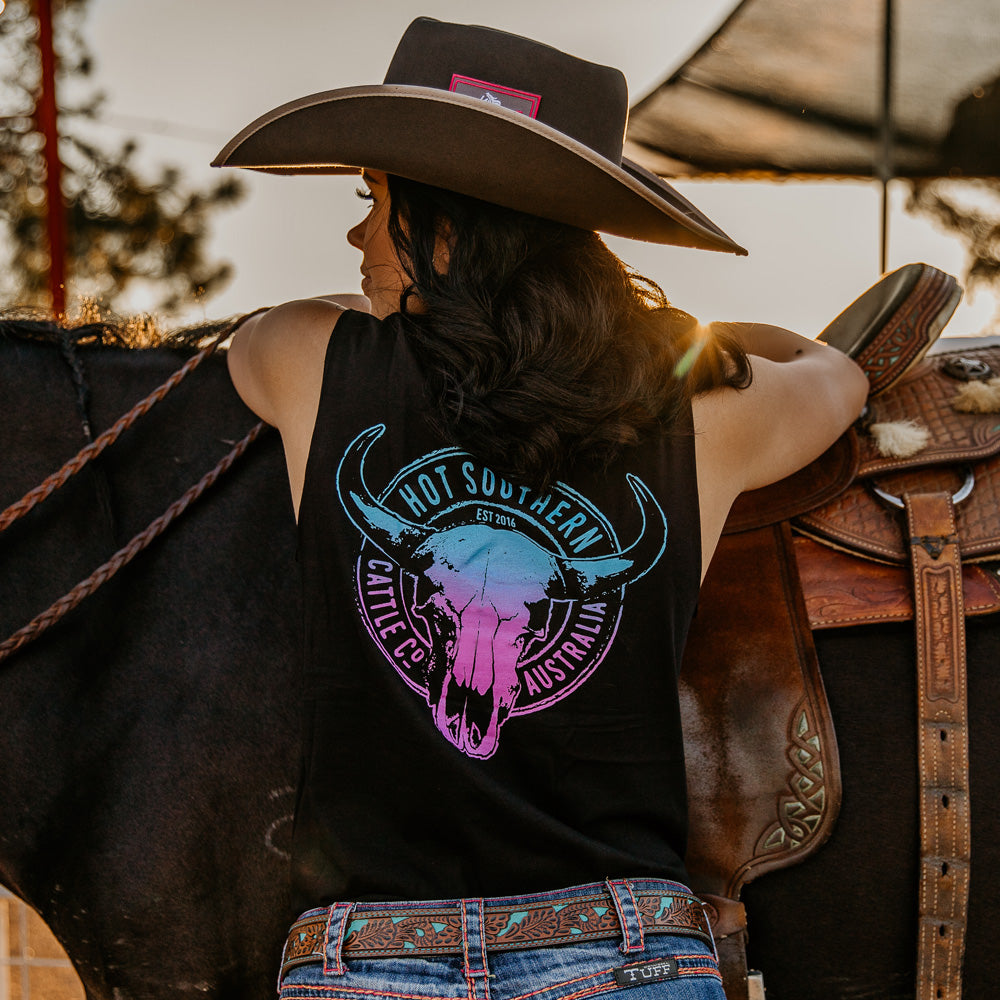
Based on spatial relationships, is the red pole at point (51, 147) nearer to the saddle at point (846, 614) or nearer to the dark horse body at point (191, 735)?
the dark horse body at point (191, 735)

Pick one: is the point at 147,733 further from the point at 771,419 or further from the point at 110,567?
the point at 771,419

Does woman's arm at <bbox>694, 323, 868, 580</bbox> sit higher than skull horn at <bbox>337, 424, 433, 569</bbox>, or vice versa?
woman's arm at <bbox>694, 323, 868, 580</bbox>

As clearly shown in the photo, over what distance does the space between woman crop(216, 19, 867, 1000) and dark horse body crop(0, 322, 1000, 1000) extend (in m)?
0.36

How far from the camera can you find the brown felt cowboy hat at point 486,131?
1.28 metres

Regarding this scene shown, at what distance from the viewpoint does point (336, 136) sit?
4.39 feet

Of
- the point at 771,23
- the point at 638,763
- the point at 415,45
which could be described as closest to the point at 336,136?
the point at 415,45

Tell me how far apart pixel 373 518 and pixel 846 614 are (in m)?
0.89

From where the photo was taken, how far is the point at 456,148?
1.27 metres

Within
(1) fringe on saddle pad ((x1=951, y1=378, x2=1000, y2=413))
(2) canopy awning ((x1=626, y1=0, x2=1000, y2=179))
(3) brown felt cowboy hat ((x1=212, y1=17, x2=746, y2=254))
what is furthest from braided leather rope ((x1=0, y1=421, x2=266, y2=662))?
(2) canopy awning ((x1=626, y1=0, x2=1000, y2=179))

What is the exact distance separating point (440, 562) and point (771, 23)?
483cm

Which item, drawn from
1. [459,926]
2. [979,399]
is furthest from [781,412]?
[459,926]

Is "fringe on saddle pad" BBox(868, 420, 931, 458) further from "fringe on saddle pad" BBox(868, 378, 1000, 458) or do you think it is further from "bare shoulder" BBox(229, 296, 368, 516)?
"bare shoulder" BBox(229, 296, 368, 516)

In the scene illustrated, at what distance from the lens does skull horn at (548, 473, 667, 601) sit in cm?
122

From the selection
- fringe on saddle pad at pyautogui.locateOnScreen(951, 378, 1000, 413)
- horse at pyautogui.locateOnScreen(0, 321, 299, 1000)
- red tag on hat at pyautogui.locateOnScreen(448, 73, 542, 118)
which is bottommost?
horse at pyautogui.locateOnScreen(0, 321, 299, 1000)
